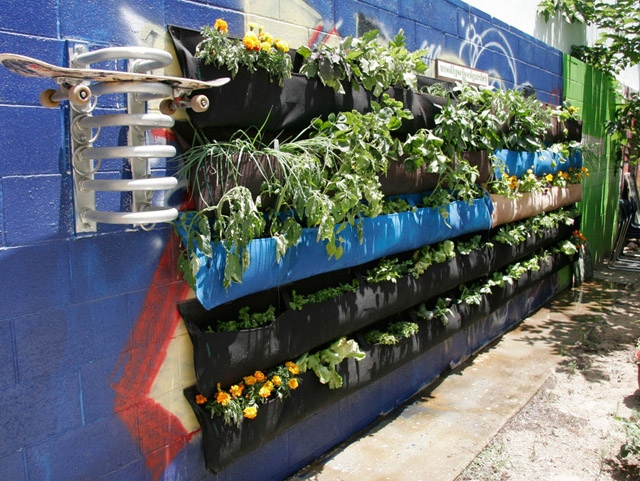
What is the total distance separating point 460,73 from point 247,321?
9.76 ft

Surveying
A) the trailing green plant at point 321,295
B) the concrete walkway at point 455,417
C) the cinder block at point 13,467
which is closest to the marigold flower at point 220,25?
the trailing green plant at point 321,295

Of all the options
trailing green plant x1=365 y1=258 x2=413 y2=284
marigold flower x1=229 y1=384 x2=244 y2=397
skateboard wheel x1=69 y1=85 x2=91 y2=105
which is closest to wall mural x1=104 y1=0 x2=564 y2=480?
marigold flower x1=229 y1=384 x2=244 y2=397

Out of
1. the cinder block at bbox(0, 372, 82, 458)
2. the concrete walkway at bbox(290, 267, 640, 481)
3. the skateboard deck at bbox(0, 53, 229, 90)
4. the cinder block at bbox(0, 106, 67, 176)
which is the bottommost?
the concrete walkway at bbox(290, 267, 640, 481)

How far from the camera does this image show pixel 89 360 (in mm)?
2246

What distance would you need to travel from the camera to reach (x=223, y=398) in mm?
2523

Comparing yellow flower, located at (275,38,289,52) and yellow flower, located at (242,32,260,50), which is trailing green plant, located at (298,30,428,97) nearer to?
yellow flower, located at (275,38,289,52)

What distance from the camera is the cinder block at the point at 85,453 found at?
83.2 inches

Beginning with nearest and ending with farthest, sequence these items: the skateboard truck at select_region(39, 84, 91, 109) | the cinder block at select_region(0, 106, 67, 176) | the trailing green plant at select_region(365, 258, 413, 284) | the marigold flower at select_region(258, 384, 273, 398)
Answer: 1. the skateboard truck at select_region(39, 84, 91, 109)
2. the cinder block at select_region(0, 106, 67, 176)
3. the marigold flower at select_region(258, 384, 273, 398)
4. the trailing green plant at select_region(365, 258, 413, 284)

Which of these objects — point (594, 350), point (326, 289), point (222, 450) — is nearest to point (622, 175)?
point (594, 350)

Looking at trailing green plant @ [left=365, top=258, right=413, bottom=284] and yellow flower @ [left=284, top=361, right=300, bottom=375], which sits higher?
trailing green plant @ [left=365, top=258, right=413, bottom=284]

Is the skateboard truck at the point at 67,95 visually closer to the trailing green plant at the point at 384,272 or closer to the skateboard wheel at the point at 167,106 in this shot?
the skateboard wheel at the point at 167,106

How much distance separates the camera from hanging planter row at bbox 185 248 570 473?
8.39 ft

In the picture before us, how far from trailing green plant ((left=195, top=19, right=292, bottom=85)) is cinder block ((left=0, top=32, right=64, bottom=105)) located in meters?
0.57

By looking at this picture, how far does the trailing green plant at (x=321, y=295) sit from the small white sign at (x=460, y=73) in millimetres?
1960
